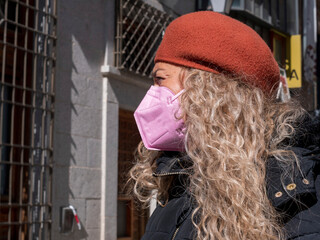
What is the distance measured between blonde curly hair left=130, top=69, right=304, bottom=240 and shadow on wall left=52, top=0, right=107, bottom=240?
4494 millimetres

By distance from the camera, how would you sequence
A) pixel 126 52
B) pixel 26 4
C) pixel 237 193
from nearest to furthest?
1. pixel 237 193
2. pixel 26 4
3. pixel 126 52

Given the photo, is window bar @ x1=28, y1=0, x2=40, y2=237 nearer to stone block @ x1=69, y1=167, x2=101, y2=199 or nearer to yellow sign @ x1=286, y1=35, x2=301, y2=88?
stone block @ x1=69, y1=167, x2=101, y2=199

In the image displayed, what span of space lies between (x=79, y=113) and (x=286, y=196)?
17.0 feet

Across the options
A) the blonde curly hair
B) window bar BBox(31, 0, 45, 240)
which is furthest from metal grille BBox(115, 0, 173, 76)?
the blonde curly hair

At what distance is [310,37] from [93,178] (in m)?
7.93

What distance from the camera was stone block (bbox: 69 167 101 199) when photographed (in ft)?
→ 21.7

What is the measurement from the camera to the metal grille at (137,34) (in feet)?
24.3

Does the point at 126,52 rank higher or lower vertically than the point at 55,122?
higher

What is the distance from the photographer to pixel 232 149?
1.90 m

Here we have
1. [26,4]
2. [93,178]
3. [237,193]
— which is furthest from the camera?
[93,178]

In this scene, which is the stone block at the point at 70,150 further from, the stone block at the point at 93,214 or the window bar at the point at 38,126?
the stone block at the point at 93,214

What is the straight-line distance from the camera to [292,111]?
206 centimetres

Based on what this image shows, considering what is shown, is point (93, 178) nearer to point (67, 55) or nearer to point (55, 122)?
point (55, 122)

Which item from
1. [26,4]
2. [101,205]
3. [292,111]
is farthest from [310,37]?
[292,111]
